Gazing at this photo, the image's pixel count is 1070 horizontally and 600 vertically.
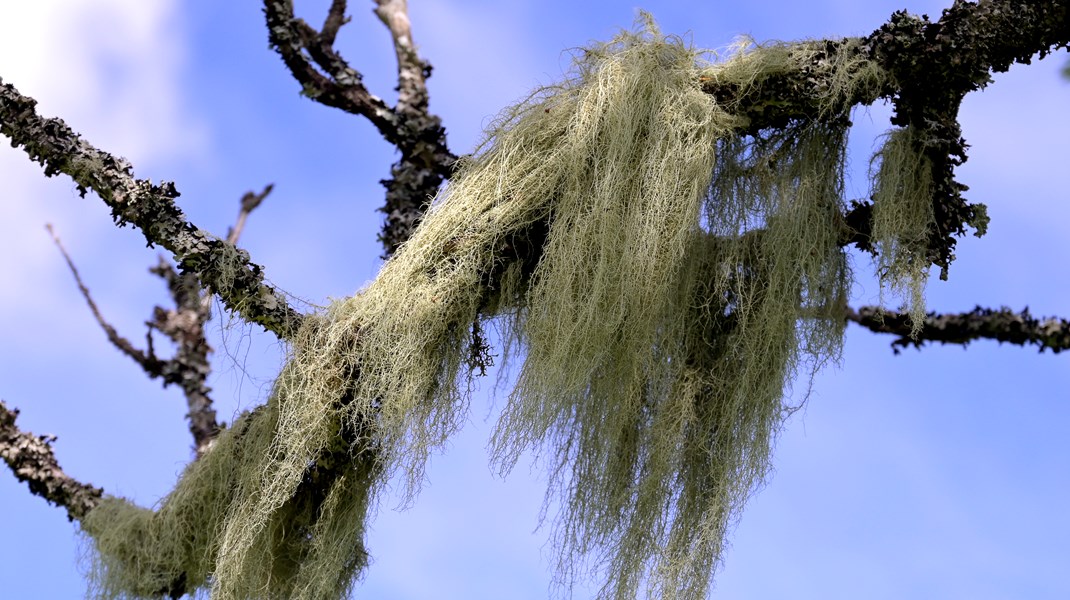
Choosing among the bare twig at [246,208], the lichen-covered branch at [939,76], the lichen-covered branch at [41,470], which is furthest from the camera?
the bare twig at [246,208]

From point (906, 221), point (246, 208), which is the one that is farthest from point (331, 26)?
point (906, 221)

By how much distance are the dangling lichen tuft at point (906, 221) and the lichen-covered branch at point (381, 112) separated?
1449mm

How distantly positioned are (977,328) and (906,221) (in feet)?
3.34

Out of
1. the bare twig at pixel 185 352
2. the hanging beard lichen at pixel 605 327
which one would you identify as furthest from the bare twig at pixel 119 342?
the hanging beard lichen at pixel 605 327

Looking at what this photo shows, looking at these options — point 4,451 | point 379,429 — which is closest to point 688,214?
point 379,429

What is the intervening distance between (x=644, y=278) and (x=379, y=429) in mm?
671

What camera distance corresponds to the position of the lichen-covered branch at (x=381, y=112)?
3979 mm

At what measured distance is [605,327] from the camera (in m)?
2.71

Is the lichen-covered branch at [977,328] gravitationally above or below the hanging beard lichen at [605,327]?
above

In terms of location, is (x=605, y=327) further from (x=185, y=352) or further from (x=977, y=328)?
(x=185, y=352)

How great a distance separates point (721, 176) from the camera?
10.1 feet

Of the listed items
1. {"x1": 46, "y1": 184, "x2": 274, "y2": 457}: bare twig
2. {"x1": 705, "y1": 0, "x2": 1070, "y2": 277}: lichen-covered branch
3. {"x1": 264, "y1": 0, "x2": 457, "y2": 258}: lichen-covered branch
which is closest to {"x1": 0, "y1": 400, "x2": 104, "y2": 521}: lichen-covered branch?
{"x1": 46, "y1": 184, "x2": 274, "y2": 457}: bare twig

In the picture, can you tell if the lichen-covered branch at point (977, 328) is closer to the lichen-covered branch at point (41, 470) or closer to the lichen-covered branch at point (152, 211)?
the lichen-covered branch at point (152, 211)

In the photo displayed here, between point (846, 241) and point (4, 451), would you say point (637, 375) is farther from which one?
point (4, 451)
